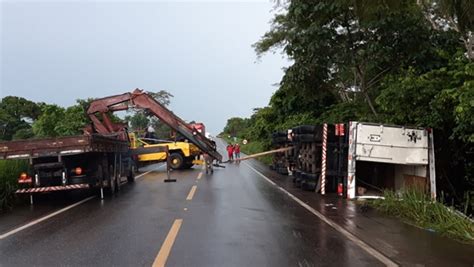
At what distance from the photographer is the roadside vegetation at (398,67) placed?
468 inches

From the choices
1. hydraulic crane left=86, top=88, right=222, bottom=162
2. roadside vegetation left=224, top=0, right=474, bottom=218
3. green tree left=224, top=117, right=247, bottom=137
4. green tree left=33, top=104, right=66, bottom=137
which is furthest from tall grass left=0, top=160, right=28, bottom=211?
green tree left=224, top=117, right=247, bottom=137

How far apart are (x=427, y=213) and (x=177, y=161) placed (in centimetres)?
2011

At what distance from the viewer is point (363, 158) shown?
14.2 meters

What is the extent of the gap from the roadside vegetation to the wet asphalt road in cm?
452

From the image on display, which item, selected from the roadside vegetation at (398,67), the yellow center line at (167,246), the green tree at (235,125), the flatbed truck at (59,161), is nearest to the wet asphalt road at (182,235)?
the yellow center line at (167,246)

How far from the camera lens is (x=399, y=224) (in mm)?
10359

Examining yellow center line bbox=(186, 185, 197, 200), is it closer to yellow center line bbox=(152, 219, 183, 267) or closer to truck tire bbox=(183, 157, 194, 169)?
yellow center line bbox=(152, 219, 183, 267)

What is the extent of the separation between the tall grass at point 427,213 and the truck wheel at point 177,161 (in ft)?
57.9

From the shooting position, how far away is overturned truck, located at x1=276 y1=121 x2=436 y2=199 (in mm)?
13859

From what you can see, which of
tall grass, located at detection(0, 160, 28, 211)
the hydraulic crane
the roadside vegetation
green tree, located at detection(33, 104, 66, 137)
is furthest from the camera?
green tree, located at detection(33, 104, 66, 137)

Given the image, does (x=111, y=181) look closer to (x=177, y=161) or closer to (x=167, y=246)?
(x=167, y=246)

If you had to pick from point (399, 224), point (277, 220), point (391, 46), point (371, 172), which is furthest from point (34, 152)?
point (391, 46)

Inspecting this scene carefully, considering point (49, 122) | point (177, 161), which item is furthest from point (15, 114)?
point (177, 161)

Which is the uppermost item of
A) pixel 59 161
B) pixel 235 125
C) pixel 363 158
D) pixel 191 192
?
pixel 235 125
